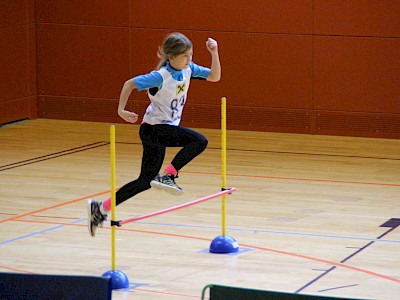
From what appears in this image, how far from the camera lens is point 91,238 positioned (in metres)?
8.04

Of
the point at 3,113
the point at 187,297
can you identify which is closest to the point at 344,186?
the point at 187,297

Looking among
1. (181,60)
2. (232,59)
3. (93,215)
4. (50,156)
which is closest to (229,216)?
(93,215)

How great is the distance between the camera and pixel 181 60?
710 centimetres

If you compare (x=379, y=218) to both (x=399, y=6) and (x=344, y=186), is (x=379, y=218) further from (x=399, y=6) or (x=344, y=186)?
(x=399, y=6)

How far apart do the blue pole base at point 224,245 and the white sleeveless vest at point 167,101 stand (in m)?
0.95

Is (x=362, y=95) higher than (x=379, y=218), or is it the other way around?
(x=362, y=95)

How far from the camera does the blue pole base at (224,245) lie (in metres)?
7.55

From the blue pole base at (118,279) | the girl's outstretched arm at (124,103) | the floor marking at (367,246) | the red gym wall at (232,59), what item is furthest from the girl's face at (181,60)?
the red gym wall at (232,59)

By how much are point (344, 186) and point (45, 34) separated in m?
5.38

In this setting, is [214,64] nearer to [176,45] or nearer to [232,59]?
[176,45]

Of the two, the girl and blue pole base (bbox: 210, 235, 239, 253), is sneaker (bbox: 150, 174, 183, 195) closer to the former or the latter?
the girl

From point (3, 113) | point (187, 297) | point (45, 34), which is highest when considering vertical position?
point (45, 34)

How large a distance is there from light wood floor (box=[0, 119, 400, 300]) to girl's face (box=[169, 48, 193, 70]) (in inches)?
53.5

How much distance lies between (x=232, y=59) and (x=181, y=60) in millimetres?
5728
